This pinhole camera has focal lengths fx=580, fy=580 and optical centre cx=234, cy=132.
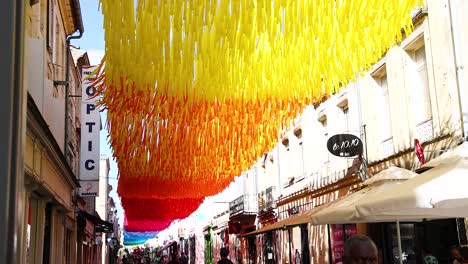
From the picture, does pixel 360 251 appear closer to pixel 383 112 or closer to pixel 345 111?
pixel 383 112

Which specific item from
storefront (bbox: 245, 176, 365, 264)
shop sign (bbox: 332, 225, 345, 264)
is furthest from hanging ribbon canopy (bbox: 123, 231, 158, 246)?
shop sign (bbox: 332, 225, 345, 264)

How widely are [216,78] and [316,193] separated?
18.2 metres

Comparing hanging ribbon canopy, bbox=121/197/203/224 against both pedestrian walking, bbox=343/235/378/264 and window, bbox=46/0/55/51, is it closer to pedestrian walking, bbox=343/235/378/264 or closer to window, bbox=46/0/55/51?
window, bbox=46/0/55/51

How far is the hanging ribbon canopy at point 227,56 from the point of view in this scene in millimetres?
3062

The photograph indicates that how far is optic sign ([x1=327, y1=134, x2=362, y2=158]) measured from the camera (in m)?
15.7

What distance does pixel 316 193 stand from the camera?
70.4 ft

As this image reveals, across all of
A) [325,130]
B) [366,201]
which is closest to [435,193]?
[366,201]

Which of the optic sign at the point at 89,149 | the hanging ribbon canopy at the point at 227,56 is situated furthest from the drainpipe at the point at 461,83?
the optic sign at the point at 89,149

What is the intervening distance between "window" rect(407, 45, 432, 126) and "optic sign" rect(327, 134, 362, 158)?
6.99 ft

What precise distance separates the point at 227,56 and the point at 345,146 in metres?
12.7

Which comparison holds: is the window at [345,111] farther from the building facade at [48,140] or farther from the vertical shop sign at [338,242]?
the building facade at [48,140]

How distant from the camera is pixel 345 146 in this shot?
15812 mm

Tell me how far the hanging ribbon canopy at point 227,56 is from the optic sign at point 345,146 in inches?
405

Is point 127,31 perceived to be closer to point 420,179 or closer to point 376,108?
point 420,179
